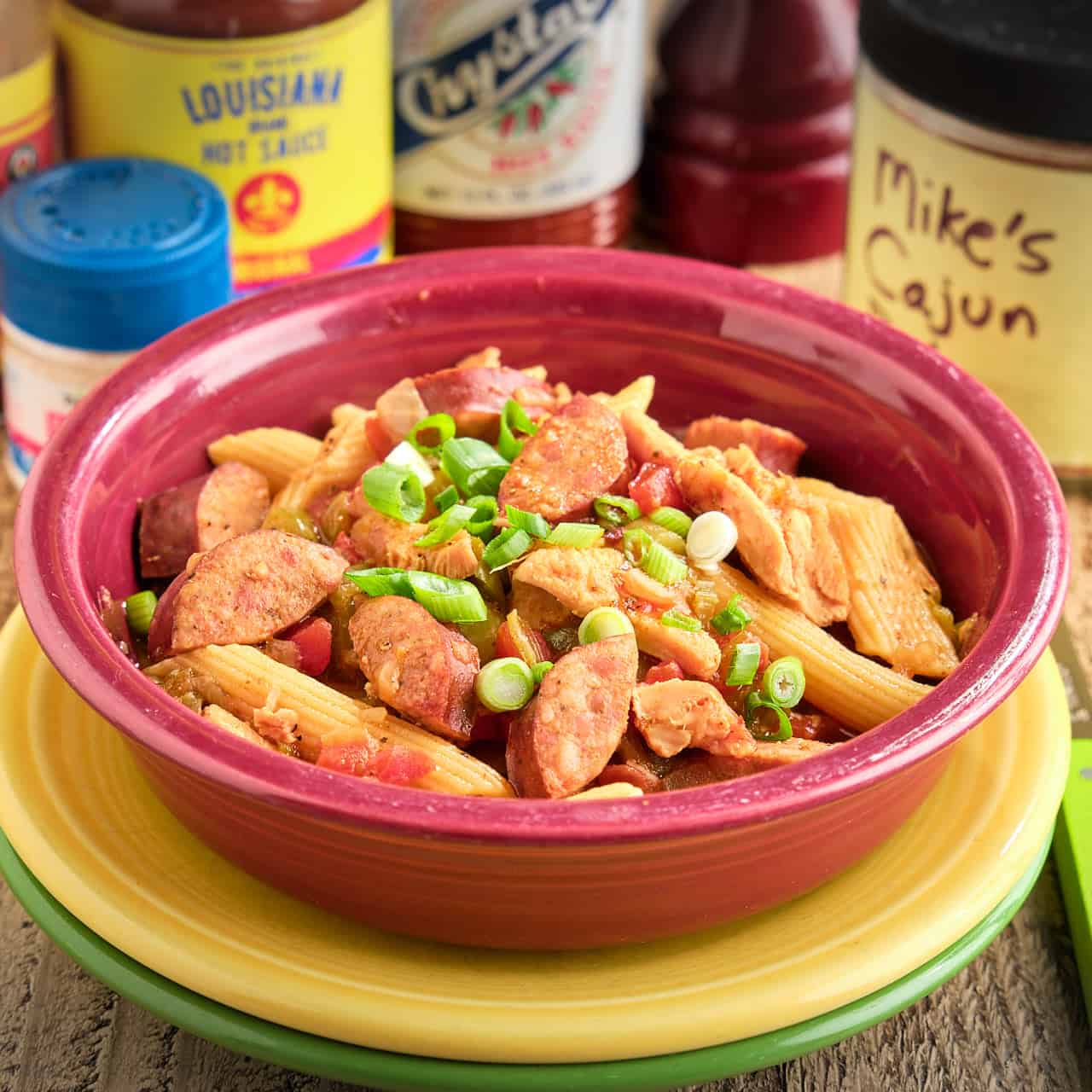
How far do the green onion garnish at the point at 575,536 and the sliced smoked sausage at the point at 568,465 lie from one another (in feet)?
0.18

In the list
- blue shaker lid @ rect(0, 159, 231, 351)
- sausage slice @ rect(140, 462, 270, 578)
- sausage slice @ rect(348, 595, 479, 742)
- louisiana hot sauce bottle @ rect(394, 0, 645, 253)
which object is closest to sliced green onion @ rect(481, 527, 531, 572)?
sausage slice @ rect(348, 595, 479, 742)

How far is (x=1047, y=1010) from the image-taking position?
2018 millimetres

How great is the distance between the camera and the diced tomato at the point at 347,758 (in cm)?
176

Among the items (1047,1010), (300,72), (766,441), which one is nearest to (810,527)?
(766,441)

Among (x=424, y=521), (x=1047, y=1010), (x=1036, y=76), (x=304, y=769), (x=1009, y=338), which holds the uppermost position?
(x=1036, y=76)

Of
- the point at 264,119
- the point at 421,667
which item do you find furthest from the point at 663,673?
the point at 264,119

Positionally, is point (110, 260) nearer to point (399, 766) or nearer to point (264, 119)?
point (264, 119)

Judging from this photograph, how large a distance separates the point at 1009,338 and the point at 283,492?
139cm

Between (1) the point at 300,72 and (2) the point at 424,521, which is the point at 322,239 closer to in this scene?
(1) the point at 300,72

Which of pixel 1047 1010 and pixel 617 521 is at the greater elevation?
pixel 617 521

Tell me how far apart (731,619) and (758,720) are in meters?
0.12

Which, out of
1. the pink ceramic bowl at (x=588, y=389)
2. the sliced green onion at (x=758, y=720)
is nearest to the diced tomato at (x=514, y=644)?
the sliced green onion at (x=758, y=720)

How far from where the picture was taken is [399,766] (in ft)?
5.71

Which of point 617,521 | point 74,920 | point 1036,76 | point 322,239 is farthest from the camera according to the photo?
point 322,239
